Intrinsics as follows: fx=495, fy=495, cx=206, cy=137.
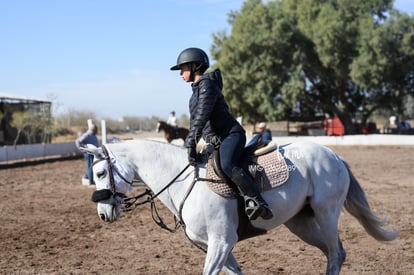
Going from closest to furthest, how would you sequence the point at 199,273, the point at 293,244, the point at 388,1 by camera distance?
the point at 199,273 < the point at 293,244 < the point at 388,1

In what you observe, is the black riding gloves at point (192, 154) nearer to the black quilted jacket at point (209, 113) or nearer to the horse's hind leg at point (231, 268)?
the black quilted jacket at point (209, 113)

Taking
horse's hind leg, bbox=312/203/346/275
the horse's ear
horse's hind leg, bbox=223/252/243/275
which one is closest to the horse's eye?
the horse's ear

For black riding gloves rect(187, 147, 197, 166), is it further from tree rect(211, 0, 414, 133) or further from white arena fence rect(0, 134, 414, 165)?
tree rect(211, 0, 414, 133)

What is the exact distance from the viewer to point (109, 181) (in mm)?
5070

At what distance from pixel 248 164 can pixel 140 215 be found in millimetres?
6254

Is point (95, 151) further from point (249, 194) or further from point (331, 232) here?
point (331, 232)

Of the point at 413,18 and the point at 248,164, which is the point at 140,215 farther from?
the point at 413,18

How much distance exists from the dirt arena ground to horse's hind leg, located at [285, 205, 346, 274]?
0.76 metres

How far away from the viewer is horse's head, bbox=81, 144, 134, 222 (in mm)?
5016

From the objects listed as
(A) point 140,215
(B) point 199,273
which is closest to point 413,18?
(A) point 140,215

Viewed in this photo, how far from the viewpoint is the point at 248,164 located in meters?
5.27

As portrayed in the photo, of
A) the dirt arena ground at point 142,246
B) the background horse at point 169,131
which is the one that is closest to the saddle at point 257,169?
the dirt arena ground at point 142,246

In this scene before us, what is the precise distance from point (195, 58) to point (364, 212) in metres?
2.84

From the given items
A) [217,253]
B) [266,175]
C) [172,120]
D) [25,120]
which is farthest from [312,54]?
[217,253]
